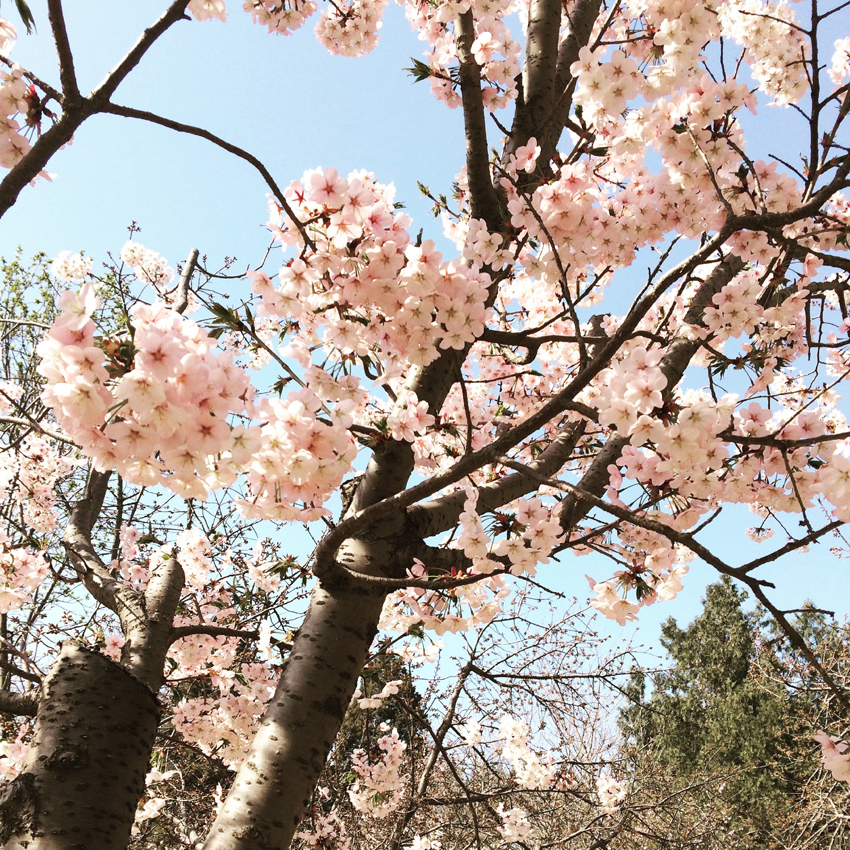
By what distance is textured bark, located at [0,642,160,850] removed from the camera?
5.67ft

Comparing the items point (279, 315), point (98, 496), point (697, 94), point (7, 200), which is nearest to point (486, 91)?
point (697, 94)

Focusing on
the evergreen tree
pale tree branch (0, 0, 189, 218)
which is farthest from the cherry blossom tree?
the evergreen tree

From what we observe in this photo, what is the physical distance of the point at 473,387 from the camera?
5.52 metres

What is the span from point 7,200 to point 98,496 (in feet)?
9.83

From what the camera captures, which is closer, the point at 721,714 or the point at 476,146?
the point at 476,146

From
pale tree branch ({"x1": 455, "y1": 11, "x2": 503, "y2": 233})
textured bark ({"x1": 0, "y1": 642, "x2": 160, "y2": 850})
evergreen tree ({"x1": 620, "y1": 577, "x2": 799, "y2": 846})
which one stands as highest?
evergreen tree ({"x1": 620, "y1": 577, "x2": 799, "y2": 846})

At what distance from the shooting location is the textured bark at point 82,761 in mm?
1729

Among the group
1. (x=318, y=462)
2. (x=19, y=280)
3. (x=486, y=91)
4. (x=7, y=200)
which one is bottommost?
(x=318, y=462)

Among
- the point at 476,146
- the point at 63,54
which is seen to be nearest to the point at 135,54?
the point at 63,54

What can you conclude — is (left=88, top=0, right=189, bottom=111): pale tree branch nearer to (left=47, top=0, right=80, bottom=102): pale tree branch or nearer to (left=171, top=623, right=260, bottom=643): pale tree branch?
(left=47, top=0, right=80, bottom=102): pale tree branch

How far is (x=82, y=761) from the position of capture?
74.6 inches

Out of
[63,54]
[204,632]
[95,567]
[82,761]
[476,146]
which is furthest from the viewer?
[95,567]

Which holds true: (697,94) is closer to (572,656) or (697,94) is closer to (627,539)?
(627,539)

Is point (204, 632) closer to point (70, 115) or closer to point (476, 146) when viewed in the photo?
point (70, 115)
